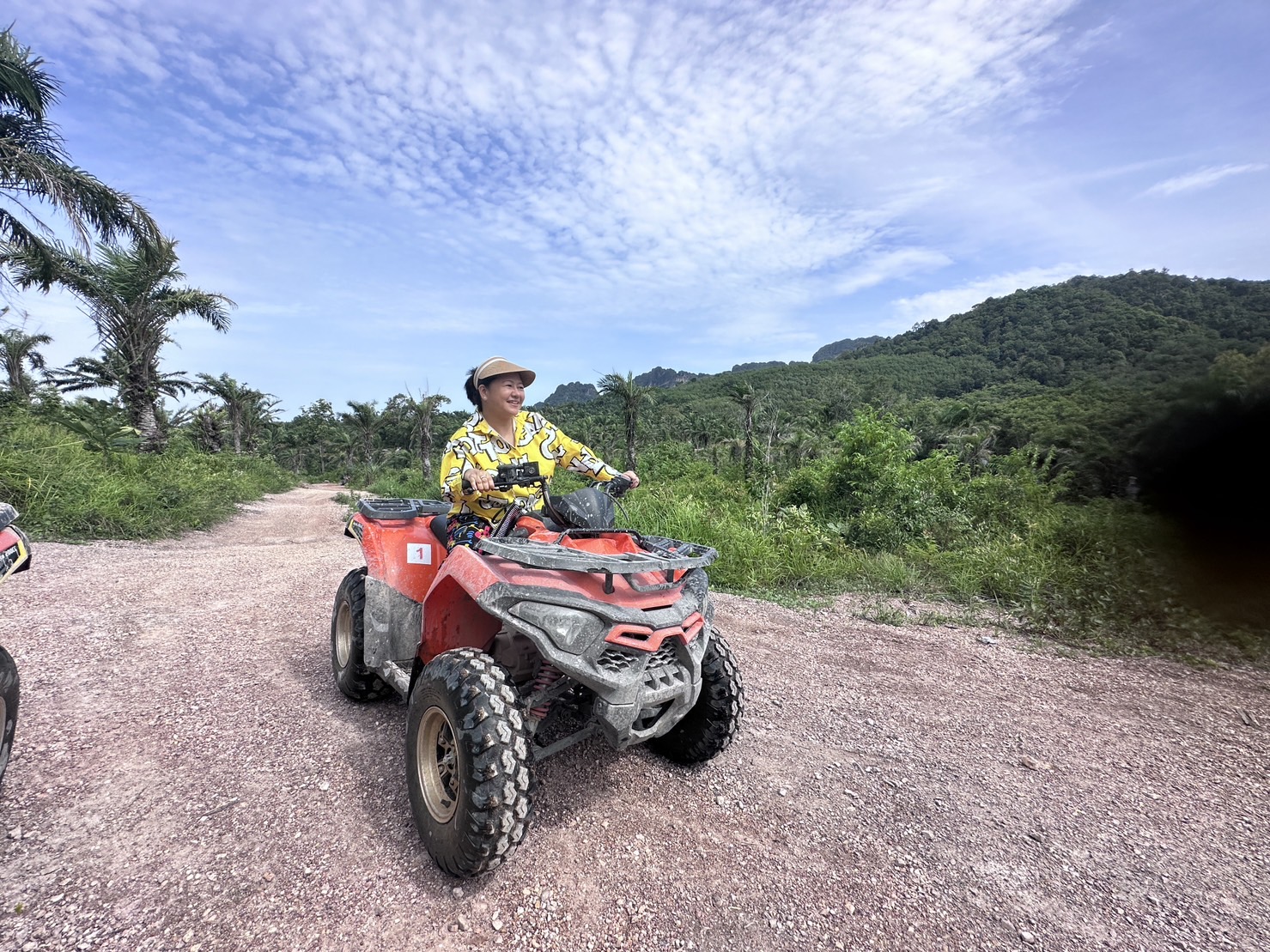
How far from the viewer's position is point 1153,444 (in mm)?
3744

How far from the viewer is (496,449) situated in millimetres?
3088

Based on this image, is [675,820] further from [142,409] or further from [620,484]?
[142,409]

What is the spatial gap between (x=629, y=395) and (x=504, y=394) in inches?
1085

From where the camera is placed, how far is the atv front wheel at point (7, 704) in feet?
7.11

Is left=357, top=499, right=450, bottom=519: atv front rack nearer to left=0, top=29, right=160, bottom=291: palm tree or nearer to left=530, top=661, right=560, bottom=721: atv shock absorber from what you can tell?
left=530, top=661, right=560, bottom=721: atv shock absorber

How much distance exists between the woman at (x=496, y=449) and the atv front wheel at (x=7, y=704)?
169cm

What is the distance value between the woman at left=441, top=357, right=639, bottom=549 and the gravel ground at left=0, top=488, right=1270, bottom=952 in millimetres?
1190

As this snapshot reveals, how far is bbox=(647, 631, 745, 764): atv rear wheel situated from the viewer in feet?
8.34

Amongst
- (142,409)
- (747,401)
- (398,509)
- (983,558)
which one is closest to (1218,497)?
(983,558)

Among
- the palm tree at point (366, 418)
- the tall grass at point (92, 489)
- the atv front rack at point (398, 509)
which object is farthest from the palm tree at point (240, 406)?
the atv front rack at point (398, 509)

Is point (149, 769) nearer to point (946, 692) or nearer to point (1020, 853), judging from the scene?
point (1020, 853)

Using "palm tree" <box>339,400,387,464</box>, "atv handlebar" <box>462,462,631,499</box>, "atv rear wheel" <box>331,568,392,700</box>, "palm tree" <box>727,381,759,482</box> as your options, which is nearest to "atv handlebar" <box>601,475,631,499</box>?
"atv handlebar" <box>462,462,631,499</box>

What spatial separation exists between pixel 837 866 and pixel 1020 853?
77cm

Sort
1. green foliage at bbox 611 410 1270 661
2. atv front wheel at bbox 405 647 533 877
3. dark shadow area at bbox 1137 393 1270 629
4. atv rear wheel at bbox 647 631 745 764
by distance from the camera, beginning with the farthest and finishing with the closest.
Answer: green foliage at bbox 611 410 1270 661 < dark shadow area at bbox 1137 393 1270 629 < atv rear wheel at bbox 647 631 745 764 < atv front wheel at bbox 405 647 533 877
